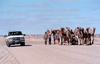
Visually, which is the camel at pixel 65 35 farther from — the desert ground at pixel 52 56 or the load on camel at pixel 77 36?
the desert ground at pixel 52 56

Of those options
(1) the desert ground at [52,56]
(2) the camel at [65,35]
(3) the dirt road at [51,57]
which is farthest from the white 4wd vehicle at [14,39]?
(3) the dirt road at [51,57]

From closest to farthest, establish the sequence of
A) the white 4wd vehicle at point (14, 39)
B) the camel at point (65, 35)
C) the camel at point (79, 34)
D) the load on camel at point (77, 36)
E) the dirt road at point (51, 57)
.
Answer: the dirt road at point (51, 57), the white 4wd vehicle at point (14, 39), the camel at point (79, 34), the load on camel at point (77, 36), the camel at point (65, 35)

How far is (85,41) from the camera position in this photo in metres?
26.7

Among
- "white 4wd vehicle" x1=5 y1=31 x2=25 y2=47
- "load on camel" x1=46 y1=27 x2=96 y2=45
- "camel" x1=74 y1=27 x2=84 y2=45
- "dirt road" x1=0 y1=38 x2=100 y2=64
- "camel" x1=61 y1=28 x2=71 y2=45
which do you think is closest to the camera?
"dirt road" x1=0 y1=38 x2=100 y2=64

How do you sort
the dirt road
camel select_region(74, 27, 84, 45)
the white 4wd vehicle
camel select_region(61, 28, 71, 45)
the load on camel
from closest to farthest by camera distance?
1. the dirt road
2. the white 4wd vehicle
3. camel select_region(74, 27, 84, 45)
4. the load on camel
5. camel select_region(61, 28, 71, 45)

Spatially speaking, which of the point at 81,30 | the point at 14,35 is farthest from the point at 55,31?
the point at 14,35

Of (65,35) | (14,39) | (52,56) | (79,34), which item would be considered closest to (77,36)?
(79,34)

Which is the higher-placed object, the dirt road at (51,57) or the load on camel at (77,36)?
the load on camel at (77,36)

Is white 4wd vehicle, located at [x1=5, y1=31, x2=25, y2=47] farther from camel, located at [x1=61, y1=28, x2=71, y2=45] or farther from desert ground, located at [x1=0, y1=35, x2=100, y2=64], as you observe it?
desert ground, located at [x1=0, y1=35, x2=100, y2=64]

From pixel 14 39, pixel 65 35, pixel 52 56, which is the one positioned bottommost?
pixel 52 56

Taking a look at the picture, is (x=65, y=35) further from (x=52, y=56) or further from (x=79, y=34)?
(x=52, y=56)

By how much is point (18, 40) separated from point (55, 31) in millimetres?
6859

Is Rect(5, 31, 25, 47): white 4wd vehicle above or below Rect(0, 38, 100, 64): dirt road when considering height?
above

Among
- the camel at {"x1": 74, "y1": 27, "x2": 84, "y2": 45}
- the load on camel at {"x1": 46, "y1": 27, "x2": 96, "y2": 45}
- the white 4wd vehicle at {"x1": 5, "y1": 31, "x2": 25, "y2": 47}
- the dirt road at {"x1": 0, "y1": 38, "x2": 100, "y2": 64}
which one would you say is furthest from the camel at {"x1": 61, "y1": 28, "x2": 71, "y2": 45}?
the dirt road at {"x1": 0, "y1": 38, "x2": 100, "y2": 64}
